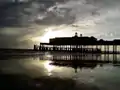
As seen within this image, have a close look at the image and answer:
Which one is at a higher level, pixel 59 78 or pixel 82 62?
pixel 59 78

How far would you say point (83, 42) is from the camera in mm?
69500

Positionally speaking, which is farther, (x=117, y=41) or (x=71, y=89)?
(x=117, y=41)

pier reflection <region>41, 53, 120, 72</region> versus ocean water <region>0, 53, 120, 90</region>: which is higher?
ocean water <region>0, 53, 120, 90</region>

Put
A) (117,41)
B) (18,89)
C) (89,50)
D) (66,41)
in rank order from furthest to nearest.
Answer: (89,50) < (66,41) < (117,41) < (18,89)

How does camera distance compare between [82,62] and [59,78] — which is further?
[82,62]

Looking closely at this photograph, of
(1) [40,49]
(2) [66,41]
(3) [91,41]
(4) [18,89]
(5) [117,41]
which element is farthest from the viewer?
(1) [40,49]

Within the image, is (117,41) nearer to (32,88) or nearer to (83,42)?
(83,42)

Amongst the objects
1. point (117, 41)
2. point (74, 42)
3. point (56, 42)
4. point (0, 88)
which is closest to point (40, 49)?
point (56, 42)

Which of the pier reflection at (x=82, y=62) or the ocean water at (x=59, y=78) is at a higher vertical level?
the ocean water at (x=59, y=78)

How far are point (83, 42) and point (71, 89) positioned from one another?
188 feet

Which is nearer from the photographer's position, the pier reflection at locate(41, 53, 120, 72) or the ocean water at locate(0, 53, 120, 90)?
the ocean water at locate(0, 53, 120, 90)

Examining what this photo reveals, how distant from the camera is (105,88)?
1300cm

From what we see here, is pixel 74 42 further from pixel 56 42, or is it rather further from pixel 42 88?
pixel 42 88

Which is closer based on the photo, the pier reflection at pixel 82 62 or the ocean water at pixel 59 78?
the ocean water at pixel 59 78
